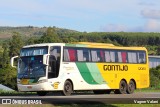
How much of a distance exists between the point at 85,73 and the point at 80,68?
0.69 meters

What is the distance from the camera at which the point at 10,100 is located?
18.4 metres

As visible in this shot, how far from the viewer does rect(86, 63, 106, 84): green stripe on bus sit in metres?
30.3

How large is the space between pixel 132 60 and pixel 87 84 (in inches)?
192

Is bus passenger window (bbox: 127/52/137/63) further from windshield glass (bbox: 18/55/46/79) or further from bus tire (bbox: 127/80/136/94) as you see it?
windshield glass (bbox: 18/55/46/79)

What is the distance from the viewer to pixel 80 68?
29.5 meters

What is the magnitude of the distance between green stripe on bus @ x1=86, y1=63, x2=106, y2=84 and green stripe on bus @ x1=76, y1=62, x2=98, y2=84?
20 centimetres

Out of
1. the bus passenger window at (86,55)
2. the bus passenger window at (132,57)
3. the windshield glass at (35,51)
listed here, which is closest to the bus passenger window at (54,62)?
the windshield glass at (35,51)

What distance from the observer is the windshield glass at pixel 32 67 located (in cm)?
2759

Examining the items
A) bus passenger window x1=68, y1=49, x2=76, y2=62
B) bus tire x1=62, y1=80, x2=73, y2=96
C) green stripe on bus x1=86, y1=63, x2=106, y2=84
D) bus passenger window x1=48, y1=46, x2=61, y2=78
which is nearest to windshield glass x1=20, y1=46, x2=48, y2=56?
bus passenger window x1=48, y1=46, x2=61, y2=78

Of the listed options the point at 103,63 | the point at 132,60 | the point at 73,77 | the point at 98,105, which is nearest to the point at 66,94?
the point at 73,77

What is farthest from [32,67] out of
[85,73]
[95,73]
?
[95,73]

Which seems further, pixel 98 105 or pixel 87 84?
pixel 87 84

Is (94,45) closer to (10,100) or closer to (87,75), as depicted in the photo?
(87,75)

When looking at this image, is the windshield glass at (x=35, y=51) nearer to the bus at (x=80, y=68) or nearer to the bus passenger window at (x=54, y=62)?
the bus at (x=80, y=68)
